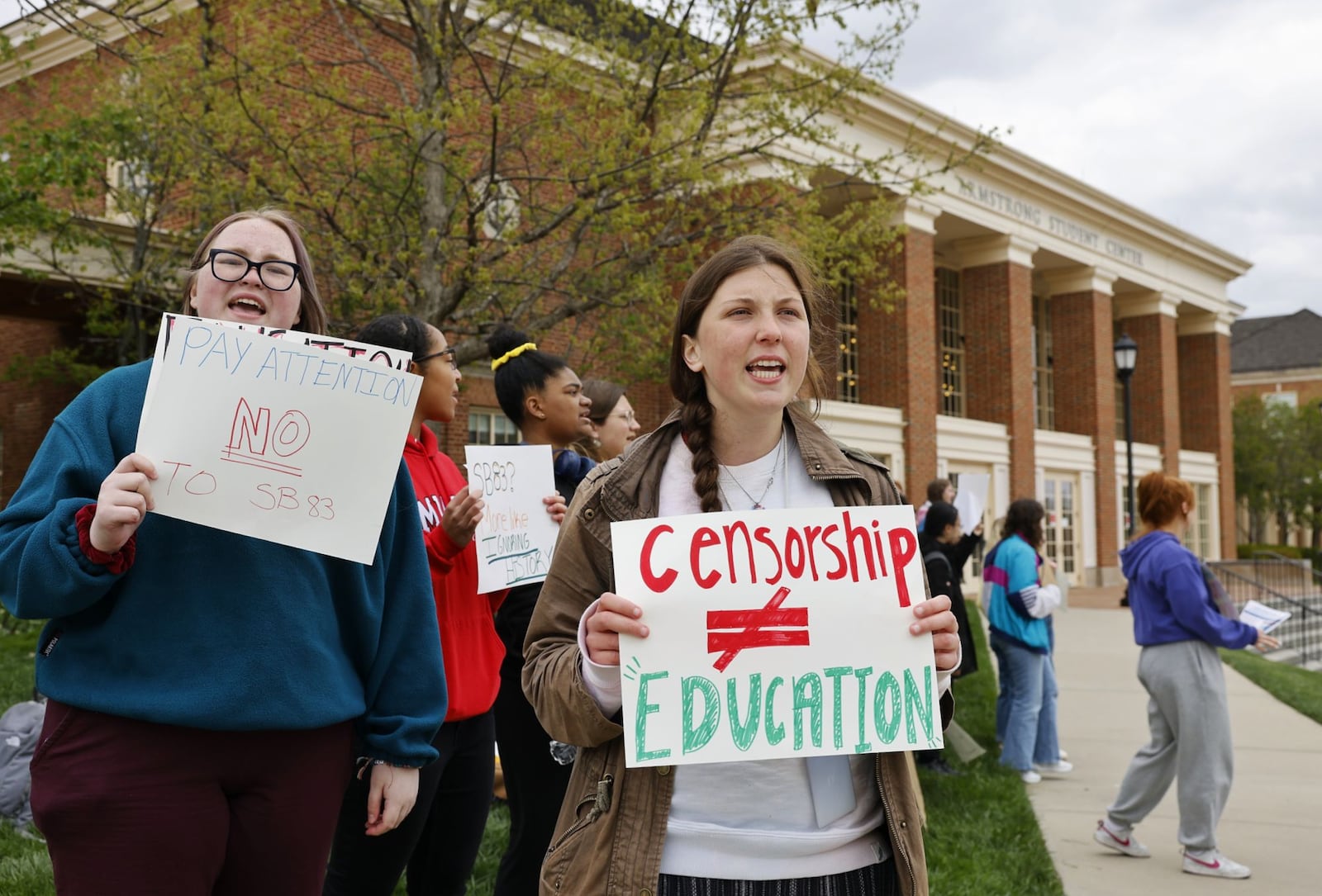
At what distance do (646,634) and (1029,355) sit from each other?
2774cm

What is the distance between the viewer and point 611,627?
1.97 m

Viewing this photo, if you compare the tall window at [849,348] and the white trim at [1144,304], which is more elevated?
the white trim at [1144,304]

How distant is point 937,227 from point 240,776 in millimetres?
26188

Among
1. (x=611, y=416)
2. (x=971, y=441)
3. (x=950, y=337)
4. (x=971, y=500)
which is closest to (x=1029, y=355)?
(x=950, y=337)

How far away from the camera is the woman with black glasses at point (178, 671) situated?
1.97m

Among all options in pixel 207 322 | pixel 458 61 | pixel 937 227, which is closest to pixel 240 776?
pixel 207 322

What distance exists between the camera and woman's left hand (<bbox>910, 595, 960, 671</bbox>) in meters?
2.04

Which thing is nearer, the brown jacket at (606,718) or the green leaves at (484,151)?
the brown jacket at (606,718)

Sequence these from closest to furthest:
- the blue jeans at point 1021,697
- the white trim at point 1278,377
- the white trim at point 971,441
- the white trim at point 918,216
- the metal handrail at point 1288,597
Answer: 1. the blue jeans at point 1021,697
2. the metal handrail at point 1288,597
3. the white trim at point 918,216
4. the white trim at point 971,441
5. the white trim at point 1278,377

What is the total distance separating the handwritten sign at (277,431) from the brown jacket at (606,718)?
0.42m

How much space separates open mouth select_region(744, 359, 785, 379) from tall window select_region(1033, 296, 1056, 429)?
31.4 m

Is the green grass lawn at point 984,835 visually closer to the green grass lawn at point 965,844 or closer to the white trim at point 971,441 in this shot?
the green grass lawn at point 965,844

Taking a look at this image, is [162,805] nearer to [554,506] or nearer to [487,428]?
[554,506]

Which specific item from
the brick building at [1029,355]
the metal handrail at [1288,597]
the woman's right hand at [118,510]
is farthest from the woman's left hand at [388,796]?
the brick building at [1029,355]
